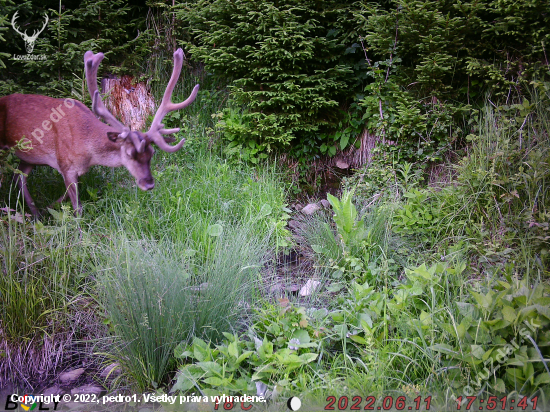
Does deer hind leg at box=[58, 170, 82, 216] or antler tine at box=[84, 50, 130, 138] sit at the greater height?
antler tine at box=[84, 50, 130, 138]

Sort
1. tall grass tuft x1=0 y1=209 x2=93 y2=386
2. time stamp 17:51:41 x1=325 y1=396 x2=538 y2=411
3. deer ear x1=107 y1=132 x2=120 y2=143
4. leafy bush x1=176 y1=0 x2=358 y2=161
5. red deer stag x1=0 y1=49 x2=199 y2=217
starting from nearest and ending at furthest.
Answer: time stamp 17:51:41 x1=325 y1=396 x2=538 y2=411 < tall grass tuft x1=0 y1=209 x2=93 y2=386 < deer ear x1=107 y1=132 x2=120 y2=143 < red deer stag x1=0 y1=49 x2=199 y2=217 < leafy bush x1=176 y1=0 x2=358 y2=161

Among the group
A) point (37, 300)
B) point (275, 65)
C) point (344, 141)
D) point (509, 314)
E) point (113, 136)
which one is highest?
point (275, 65)

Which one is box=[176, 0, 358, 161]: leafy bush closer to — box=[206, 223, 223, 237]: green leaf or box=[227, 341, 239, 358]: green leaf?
box=[206, 223, 223, 237]: green leaf

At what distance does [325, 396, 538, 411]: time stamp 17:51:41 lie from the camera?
72.9 inches

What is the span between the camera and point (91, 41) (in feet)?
16.1

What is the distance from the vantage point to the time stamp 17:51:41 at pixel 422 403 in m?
1.85

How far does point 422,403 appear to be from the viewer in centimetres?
201

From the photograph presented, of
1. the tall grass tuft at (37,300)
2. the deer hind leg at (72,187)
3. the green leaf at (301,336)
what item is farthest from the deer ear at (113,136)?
the green leaf at (301,336)

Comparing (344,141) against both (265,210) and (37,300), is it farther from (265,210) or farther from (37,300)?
(37,300)

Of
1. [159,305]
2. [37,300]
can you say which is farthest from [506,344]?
[37,300]

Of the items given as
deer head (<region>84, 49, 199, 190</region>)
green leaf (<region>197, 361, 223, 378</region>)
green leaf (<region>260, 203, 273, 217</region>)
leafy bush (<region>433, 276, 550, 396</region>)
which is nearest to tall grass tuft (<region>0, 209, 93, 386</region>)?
deer head (<region>84, 49, 199, 190</region>)

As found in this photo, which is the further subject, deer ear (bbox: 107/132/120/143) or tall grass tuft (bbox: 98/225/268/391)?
deer ear (bbox: 107/132/120/143)

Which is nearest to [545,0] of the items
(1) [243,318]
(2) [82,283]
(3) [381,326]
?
(3) [381,326]

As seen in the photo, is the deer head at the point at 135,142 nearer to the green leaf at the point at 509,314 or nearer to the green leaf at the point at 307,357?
the green leaf at the point at 307,357
